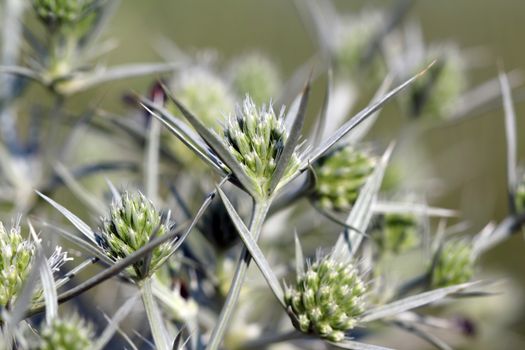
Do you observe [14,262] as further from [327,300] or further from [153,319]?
[327,300]

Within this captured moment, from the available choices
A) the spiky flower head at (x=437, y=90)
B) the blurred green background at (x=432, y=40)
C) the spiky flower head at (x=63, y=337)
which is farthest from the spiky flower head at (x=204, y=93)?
the blurred green background at (x=432, y=40)

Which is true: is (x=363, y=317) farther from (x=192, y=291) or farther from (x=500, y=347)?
(x=500, y=347)

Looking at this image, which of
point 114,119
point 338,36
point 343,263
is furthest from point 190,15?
point 343,263

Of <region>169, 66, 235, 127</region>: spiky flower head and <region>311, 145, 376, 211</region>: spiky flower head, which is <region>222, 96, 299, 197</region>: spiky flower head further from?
<region>169, 66, 235, 127</region>: spiky flower head

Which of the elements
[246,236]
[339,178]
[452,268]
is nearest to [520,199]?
[452,268]

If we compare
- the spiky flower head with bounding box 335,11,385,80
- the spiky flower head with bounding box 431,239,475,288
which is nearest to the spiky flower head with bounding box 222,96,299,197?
the spiky flower head with bounding box 431,239,475,288

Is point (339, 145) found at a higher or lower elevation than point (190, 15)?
lower
